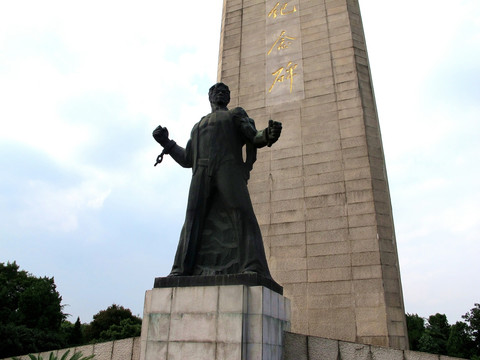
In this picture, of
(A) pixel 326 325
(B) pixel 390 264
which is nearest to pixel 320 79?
(B) pixel 390 264

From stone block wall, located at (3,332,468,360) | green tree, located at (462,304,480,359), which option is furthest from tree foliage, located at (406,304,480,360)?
stone block wall, located at (3,332,468,360)

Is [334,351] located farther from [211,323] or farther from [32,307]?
[32,307]

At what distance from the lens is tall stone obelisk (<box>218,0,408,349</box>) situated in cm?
916

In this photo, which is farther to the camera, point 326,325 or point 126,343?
point 326,325

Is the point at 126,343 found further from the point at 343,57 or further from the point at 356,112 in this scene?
the point at 343,57

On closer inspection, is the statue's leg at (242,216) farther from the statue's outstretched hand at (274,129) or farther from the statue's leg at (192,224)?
the statue's outstretched hand at (274,129)

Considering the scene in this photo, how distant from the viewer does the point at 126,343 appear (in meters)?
5.57

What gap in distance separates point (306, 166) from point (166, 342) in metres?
7.26

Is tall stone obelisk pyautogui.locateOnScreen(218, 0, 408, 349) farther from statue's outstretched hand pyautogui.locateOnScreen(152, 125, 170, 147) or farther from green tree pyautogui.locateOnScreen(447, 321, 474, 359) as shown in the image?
green tree pyautogui.locateOnScreen(447, 321, 474, 359)

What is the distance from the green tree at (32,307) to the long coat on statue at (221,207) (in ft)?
46.9

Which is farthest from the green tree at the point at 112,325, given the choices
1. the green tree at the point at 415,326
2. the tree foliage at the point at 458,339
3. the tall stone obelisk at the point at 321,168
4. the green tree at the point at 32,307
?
the tall stone obelisk at the point at 321,168

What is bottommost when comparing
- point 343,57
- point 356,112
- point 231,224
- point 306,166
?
point 231,224

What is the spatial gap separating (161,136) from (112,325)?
3494 centimetres

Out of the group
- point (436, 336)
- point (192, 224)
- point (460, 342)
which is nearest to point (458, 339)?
point (460, 342)
